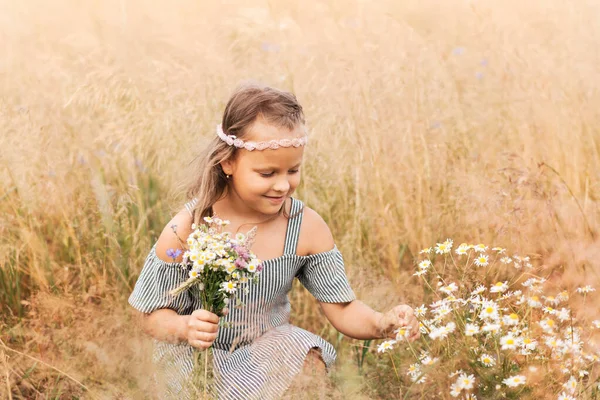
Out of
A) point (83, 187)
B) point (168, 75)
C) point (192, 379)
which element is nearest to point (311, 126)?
point (168, 75)

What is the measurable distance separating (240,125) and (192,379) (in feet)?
2.64

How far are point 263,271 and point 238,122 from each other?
1.59ft

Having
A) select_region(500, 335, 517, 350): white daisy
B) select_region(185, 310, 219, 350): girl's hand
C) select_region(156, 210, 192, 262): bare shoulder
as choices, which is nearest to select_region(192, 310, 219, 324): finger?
select_region(185, 310, 219, 350): girl's hand

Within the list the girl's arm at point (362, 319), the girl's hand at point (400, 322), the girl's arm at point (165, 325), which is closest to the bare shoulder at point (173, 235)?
the girl's arm at point (165, 325)

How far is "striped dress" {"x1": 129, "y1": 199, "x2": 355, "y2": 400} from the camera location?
2.34m

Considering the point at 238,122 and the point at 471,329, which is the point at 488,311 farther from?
the point at 238,122

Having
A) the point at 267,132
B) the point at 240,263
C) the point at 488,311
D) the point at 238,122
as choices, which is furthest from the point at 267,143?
the point at 488,311

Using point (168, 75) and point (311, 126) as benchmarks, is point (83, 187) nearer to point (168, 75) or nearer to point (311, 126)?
point (168, 75)

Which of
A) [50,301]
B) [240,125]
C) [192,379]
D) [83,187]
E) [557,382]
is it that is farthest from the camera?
[83,187]

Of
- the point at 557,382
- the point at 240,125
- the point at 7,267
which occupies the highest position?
the point at 240,125

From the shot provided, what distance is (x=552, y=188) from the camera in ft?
10.1

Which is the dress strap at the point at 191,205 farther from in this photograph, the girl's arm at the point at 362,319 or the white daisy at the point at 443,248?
the white daisy at the point at 443,248

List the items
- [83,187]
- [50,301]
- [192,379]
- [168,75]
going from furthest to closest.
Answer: [168,75]
[83,187]
[50,301]
[192,379]

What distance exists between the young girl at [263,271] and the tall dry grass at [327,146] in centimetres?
23
